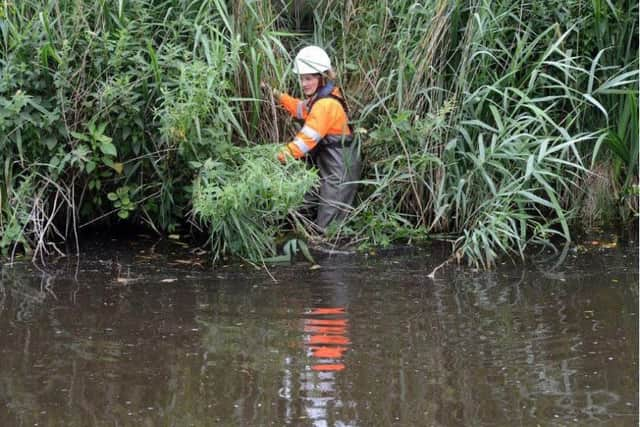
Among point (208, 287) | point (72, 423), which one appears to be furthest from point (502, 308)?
point (72, 423)

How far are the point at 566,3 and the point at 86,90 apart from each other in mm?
3324

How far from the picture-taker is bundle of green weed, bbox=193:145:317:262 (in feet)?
21.3

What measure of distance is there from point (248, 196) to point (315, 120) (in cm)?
100

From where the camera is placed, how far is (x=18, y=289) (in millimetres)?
6246

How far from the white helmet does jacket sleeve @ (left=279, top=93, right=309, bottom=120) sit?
197 mm

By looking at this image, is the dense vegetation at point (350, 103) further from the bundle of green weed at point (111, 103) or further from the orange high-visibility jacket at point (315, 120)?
the orange high-visibility jacket at point (315, 120)

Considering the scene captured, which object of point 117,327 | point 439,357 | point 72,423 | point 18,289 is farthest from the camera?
point 18,289

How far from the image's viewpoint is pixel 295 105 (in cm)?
739

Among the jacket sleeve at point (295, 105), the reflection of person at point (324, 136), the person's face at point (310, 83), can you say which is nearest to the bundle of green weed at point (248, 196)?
the reflection of person at point (324, 136)

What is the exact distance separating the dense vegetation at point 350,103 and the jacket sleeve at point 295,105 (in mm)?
104

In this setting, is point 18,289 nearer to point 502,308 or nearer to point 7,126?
point 7,126

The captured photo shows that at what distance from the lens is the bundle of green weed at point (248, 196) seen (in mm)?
6496

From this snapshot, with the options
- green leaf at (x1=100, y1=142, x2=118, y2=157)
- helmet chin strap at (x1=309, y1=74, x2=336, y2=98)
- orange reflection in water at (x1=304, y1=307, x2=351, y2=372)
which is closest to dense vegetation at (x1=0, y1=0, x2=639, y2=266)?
green leaf at (x1=100, y1=142, x2=118, y2=157)

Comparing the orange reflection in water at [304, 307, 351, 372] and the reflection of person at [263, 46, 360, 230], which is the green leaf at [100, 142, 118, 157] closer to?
the reflection of person at [263, 46, 360, 230]
